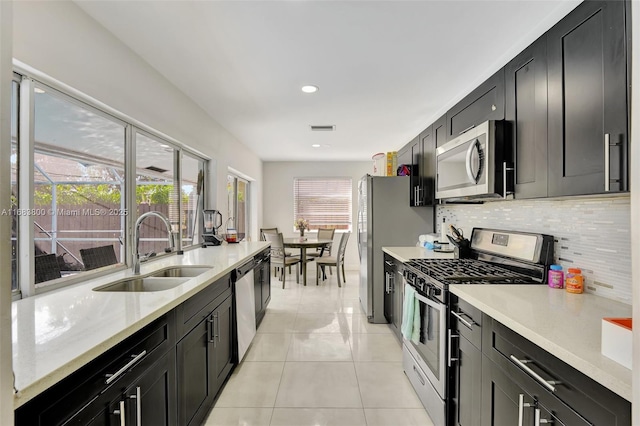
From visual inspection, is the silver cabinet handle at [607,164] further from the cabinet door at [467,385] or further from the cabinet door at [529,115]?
the cabinet door at [467,385]

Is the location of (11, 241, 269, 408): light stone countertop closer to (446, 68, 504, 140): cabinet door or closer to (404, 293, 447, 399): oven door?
(404, 293, 447, 399): oven door

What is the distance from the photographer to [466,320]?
5.08 feet

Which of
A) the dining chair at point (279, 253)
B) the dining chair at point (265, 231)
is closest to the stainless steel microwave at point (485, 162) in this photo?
the dining chair at point (279, 253)

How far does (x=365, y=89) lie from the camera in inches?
111

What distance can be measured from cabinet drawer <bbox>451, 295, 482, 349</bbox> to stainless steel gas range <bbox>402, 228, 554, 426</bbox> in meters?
0.05

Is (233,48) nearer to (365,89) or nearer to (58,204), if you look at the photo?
(365,89)

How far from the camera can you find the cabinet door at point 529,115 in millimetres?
1510

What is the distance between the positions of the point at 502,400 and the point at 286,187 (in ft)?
19.4

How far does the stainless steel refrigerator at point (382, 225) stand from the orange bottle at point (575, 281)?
206cm

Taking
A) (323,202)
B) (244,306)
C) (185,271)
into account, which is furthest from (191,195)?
(323,202)

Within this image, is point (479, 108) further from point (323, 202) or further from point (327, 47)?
point (323, 202)

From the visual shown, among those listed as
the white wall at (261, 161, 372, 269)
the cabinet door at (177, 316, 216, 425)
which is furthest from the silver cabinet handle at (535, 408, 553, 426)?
the white wall at (261, 161, 372, 269)

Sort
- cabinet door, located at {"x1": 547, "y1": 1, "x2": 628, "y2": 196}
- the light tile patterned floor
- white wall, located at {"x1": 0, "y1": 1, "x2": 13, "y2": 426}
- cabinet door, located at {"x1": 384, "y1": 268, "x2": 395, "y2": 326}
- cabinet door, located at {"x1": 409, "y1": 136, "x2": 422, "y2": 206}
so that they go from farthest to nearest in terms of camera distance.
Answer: cabinet door, located at {"x1": 409, "y1": 136, "x2": 422, "y2": 206} < cabinet door, located at {"x1": 384, "y1": 268, "x2": 395, "y2": 326} < the light tile patterned floor < cabinet door, located at {"x1": 547, "y1": 1, "x2": 628, "y2": 196} < white wall, located at {"x1": 0, "y1": 1, "x2": 13, "y2": 426}

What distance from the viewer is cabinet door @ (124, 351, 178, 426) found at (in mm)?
1132
